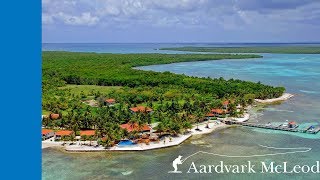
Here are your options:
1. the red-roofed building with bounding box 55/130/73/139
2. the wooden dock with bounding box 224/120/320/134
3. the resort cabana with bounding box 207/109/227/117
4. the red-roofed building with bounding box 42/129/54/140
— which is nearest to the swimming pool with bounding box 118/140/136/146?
the red-roofed building with bounding box 55/130/73/139

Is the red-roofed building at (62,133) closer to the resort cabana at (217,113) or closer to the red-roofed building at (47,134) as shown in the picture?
the red-roofed building at (47,134)

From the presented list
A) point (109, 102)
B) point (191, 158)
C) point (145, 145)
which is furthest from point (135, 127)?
point (109, 102)

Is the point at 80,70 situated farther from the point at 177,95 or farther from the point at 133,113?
the point at 133,113

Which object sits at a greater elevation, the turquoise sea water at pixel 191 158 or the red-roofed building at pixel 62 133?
the red-roofed building at pixel 62 133

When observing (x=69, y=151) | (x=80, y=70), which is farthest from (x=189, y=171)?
(x=80, y=70)

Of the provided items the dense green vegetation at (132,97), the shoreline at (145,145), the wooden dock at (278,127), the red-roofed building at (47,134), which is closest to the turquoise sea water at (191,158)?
the shoreline at (145,145)

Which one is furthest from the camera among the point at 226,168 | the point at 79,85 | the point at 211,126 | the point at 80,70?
the point at 80,70

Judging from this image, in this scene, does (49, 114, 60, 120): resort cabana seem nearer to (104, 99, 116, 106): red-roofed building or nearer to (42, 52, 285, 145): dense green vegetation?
(42, 52, 285, 145): dense green vegetation

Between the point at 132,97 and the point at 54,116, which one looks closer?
the point at 54,116

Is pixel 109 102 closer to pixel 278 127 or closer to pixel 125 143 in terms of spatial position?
pixel 125 143
